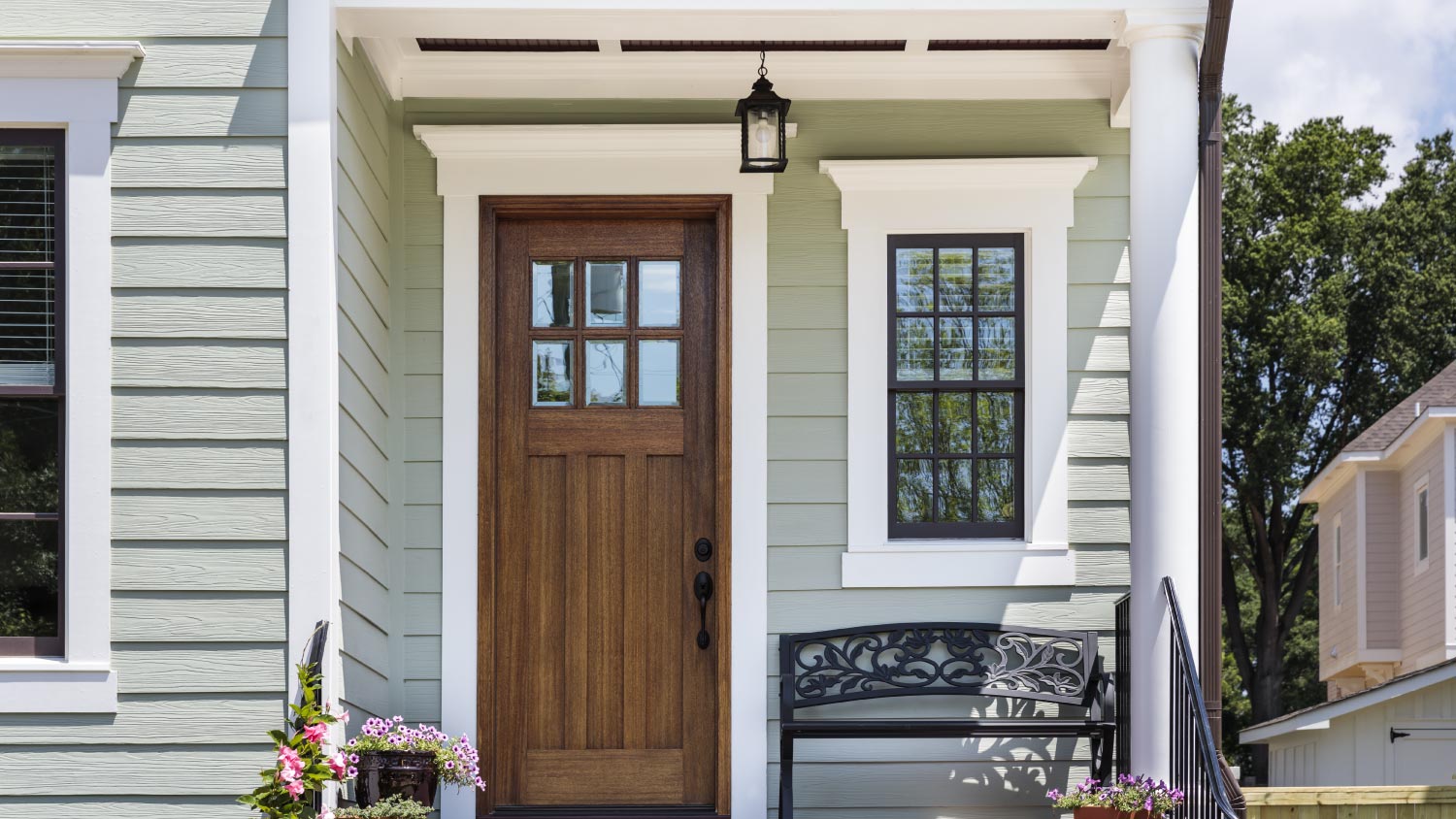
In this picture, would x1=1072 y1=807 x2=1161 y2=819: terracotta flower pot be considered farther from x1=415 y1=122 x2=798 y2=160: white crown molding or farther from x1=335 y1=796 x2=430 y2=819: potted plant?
x1=415 y1=122 x2=798 y2=160: white crown molding

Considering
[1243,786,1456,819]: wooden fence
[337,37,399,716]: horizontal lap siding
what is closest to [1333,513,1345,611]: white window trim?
[1243,786,1456,819]: wooden fence

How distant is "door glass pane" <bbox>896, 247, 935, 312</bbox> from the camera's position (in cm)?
632

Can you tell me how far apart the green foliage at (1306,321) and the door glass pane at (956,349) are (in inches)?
738

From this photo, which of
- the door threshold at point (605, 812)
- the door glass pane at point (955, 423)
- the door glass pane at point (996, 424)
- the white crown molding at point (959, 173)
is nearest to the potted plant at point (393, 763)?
the door threshold at point (605, 812)

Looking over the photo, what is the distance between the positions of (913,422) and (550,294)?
4.76ft

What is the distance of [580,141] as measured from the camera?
6.24 m

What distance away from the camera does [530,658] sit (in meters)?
6.24

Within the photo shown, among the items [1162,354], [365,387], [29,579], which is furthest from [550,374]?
[1162,354]

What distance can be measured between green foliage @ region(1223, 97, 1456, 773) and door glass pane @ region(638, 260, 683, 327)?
19094 millimetres

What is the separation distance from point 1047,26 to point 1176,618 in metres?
1.95

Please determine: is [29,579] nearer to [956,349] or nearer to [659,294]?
[659,294]

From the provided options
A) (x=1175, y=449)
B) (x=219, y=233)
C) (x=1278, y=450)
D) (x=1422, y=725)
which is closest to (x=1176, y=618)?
(x=1175, y=449)

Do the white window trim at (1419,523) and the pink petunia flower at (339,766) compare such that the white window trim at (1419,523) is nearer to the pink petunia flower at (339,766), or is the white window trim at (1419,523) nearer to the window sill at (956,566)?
the window sill at (956,566)

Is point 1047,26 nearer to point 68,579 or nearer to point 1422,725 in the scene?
point 68,579
